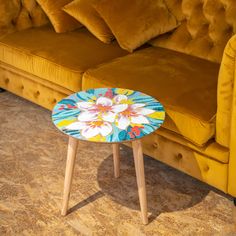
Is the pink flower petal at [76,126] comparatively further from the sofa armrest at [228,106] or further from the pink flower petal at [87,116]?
the sofa armrest at [228,106]

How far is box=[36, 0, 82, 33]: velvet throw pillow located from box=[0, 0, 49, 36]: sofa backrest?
0.55 feet

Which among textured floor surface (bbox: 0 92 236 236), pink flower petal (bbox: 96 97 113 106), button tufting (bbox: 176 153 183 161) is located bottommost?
textured floor surface (bbox: 0 92 236 236)

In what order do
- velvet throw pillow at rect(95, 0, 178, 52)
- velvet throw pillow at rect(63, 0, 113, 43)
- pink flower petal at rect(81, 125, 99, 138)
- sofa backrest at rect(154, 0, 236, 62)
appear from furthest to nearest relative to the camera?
velvet throw pillow at rect(63, 0, 113, 43)
velvet throw pillow at rect(95, 0, 178, 52)
sofa backrest at rect(154, 0, 236, 62)
pink flower petal at rect(81, 125, 99, 138)

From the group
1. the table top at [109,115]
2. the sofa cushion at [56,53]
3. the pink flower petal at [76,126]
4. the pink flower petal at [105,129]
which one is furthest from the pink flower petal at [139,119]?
the sofa cushion at [56,53]

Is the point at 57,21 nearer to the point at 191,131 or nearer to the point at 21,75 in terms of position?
the point at 21,75

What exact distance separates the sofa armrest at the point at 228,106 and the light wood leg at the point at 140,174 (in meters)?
0.37

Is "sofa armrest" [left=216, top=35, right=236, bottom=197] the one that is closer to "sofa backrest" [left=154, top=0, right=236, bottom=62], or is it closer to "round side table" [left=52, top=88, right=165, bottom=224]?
"round side table" [left=52, top=88, right=165, bottom=224]

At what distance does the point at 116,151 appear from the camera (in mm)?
2512

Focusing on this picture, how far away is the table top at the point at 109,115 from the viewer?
2023mm

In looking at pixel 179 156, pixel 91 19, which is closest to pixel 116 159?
pixel 179 156

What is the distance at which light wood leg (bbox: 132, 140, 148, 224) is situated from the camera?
83.8 inches

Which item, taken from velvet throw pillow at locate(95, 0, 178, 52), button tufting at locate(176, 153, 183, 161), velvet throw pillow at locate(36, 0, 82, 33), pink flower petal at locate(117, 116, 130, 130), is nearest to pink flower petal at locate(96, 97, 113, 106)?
pink flower petal at locate(117, 116, 130, 130)

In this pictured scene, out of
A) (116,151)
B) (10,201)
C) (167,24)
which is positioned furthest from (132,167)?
(167,24)

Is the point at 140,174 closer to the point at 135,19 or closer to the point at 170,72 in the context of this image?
the point at 170,72
